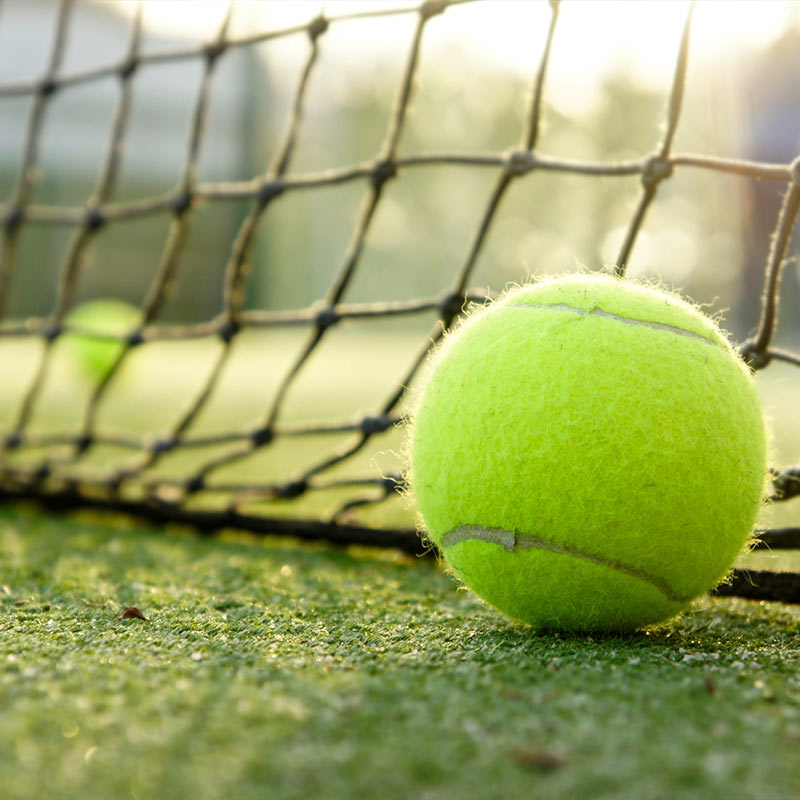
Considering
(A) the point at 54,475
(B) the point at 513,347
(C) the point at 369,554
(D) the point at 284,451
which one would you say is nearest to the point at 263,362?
(D) the point at 284,451

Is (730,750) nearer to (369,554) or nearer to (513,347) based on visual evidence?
(513,347)

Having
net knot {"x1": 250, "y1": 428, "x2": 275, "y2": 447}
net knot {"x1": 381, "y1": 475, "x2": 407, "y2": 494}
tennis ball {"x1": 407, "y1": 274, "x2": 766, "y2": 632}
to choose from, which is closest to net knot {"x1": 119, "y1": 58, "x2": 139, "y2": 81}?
net knot {"x1": 250, "y1": 428, "x2": 275, "y2": 447}

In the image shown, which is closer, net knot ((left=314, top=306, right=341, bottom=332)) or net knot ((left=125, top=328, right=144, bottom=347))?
net knot ((left=314, top=306, right=341, bottom=332))

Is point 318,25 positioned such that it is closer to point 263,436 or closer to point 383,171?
point 383,171

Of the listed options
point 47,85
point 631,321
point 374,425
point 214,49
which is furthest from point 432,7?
point 47,85

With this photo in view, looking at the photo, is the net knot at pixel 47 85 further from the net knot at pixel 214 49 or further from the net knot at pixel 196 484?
the net knot at pixel 196 484

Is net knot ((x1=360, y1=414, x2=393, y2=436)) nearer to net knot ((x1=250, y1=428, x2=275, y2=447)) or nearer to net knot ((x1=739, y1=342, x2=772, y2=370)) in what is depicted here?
net knot ((x1=250, y1=428, x2=275, y2=447))

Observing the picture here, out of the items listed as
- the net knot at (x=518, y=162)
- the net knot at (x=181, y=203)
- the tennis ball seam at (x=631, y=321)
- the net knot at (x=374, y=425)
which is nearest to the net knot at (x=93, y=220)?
the net knot at (x=181, y=203)
